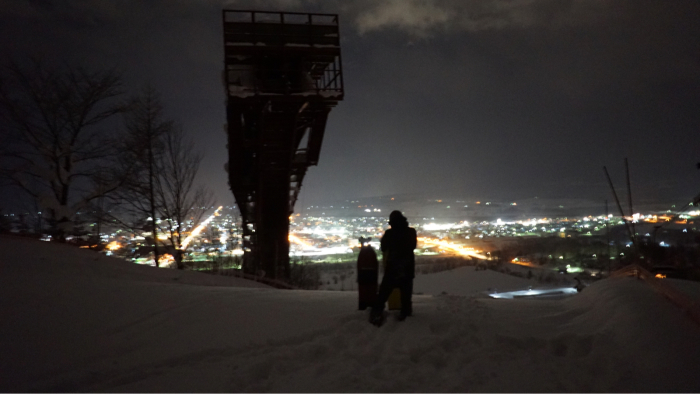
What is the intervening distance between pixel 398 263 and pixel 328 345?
5.34ft

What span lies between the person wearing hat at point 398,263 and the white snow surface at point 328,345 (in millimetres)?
253

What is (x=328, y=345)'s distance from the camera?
413 cm

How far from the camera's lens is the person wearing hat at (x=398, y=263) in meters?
5.13

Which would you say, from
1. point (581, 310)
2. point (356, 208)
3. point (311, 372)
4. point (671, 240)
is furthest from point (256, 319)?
point (671, 240)

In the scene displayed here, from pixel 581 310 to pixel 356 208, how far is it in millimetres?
24519

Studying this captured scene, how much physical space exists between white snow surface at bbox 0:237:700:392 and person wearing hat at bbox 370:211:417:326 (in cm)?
25

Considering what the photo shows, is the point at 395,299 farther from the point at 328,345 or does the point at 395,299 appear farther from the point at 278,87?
the point at 278,87

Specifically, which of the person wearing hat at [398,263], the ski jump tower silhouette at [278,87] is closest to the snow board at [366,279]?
the person wearing hat at [398,263]

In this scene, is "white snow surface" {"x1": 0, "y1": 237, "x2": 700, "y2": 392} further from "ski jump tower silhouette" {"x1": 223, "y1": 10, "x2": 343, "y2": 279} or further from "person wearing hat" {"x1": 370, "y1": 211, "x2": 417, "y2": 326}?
"ski jump tower silhouette" {"x1": 223, "y1": 10, "x2": 343, "y2": 279}

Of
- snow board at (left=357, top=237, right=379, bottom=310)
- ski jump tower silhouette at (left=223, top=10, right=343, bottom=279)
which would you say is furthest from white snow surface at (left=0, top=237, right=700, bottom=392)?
ski jump tower silhouette at (left=223, top=10, right=343, bottom=279)

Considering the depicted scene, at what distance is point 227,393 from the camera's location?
3.15 meters

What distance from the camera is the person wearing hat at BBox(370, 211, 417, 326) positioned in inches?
202

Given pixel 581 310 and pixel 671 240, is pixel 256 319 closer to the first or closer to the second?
pixel 581 310

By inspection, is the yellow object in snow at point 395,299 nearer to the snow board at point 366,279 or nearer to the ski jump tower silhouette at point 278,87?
the snow board at point 366,279
